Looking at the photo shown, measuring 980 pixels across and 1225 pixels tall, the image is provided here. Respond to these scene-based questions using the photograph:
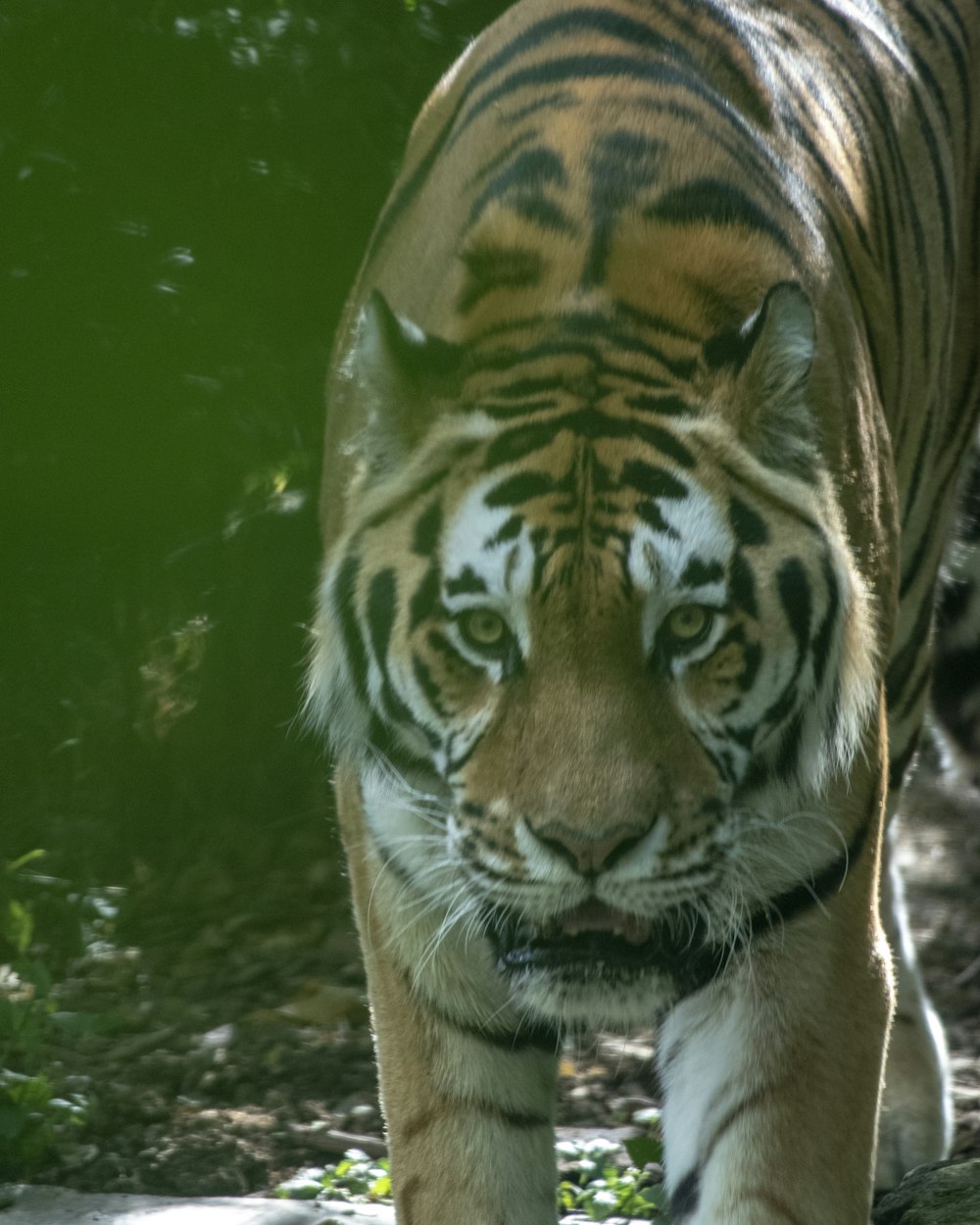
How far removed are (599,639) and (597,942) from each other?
34 cm

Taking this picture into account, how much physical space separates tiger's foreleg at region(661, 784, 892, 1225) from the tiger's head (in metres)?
0.06

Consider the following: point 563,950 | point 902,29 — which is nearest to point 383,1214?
point 563,950

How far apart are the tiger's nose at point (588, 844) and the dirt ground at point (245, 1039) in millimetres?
1365

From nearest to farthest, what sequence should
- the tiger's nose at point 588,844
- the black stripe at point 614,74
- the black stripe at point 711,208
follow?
1. the tiger's nose at point 588,844
2. the black stripe at point 711,208
3. the black stripe at point 614,74

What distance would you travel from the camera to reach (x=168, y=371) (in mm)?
3305

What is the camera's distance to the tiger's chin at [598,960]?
6.67 feet

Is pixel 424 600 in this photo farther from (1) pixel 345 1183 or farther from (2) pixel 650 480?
(1) pixel 345 1183

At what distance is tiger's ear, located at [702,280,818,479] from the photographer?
2035mm

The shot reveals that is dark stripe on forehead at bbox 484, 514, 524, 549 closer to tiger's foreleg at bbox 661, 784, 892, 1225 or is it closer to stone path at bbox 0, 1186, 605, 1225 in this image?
tiger's foreleg at bbox 661, 784, 892, 1225

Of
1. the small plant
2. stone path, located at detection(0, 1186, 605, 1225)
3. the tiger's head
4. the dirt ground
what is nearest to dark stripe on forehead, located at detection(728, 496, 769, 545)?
the tiger's head

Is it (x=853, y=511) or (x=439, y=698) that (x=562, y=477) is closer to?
(x=439, y=698)

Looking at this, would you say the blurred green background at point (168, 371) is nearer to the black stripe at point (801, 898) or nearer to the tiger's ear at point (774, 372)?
the tiger's ear at point (774, 372)

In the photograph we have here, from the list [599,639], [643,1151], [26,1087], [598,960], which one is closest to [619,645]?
[599,639]

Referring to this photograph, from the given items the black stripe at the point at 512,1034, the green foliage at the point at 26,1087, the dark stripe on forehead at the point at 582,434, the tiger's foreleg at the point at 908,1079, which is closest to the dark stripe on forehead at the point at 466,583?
the dark stripe on forehead at the point at 582,434
